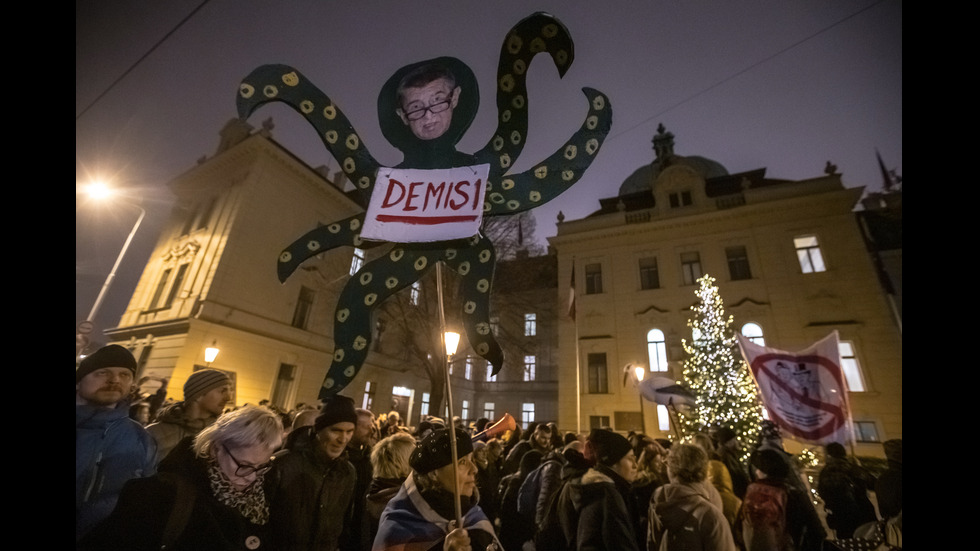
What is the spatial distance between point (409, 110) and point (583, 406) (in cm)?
1790

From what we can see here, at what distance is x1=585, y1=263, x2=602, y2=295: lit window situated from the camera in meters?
20.4

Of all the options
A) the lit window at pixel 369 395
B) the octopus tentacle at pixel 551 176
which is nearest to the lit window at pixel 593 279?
the lit window at pixel 369 395

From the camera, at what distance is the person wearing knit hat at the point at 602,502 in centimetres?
265

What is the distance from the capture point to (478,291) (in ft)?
6.81

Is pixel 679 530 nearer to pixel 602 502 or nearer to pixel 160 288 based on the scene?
pixel 602 502

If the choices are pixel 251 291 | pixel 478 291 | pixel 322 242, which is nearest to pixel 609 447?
pixel 478 291

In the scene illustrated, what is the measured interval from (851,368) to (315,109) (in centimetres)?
2026

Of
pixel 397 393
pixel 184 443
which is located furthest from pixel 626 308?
pixel 184 443

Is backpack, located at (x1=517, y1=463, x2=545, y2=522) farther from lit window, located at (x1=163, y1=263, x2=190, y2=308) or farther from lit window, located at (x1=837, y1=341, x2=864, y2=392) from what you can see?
lit window, located at (x1=163, y1=263, x2=190, y2=308)

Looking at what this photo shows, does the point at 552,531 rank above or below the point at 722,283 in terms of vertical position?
below

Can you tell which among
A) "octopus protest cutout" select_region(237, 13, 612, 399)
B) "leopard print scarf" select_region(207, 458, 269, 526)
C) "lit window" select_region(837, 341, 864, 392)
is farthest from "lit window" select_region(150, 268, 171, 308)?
A: "lit window" select_region(837, 341, 864, 392)

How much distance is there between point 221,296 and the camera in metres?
15.1

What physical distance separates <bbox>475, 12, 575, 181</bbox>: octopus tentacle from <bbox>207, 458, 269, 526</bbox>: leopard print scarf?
7.13 feet
